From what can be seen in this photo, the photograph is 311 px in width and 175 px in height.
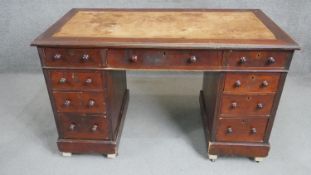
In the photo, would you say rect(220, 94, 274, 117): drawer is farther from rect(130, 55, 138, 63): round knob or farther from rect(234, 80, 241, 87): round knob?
rect(130, 55, 138, 63): round knob

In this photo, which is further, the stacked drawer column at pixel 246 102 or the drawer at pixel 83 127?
the drawer at pixel 83 127

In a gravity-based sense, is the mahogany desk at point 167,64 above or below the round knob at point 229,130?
above

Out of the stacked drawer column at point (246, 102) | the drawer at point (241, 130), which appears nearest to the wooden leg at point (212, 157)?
the stacked drawer column at point (246, 102)

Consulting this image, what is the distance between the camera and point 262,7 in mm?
2506

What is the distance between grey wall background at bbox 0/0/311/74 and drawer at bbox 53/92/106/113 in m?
1.31

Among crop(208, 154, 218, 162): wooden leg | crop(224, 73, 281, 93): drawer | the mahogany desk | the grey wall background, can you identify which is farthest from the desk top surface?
crop(208, 154, 218, 162): wooden leg

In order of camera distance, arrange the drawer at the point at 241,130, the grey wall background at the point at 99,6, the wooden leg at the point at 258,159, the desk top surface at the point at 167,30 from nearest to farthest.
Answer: the desk top surface at the point at 167,30
the drawer at the point at 241,130
the wooden leg at the point at 258,159
the grey wall background at the point at 99,6

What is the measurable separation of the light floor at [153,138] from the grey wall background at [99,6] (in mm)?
377

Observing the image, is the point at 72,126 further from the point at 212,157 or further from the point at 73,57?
the point at 212,157

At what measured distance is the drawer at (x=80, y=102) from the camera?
155cm

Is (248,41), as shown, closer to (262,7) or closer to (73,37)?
(73,37)

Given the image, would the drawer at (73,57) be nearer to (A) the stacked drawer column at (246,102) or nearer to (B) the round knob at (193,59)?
(B) the round knob at (193,59)

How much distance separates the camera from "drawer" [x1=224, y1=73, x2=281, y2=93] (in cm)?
144

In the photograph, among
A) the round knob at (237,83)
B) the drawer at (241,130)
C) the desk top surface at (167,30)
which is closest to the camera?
the desk top surface at (167,30)
